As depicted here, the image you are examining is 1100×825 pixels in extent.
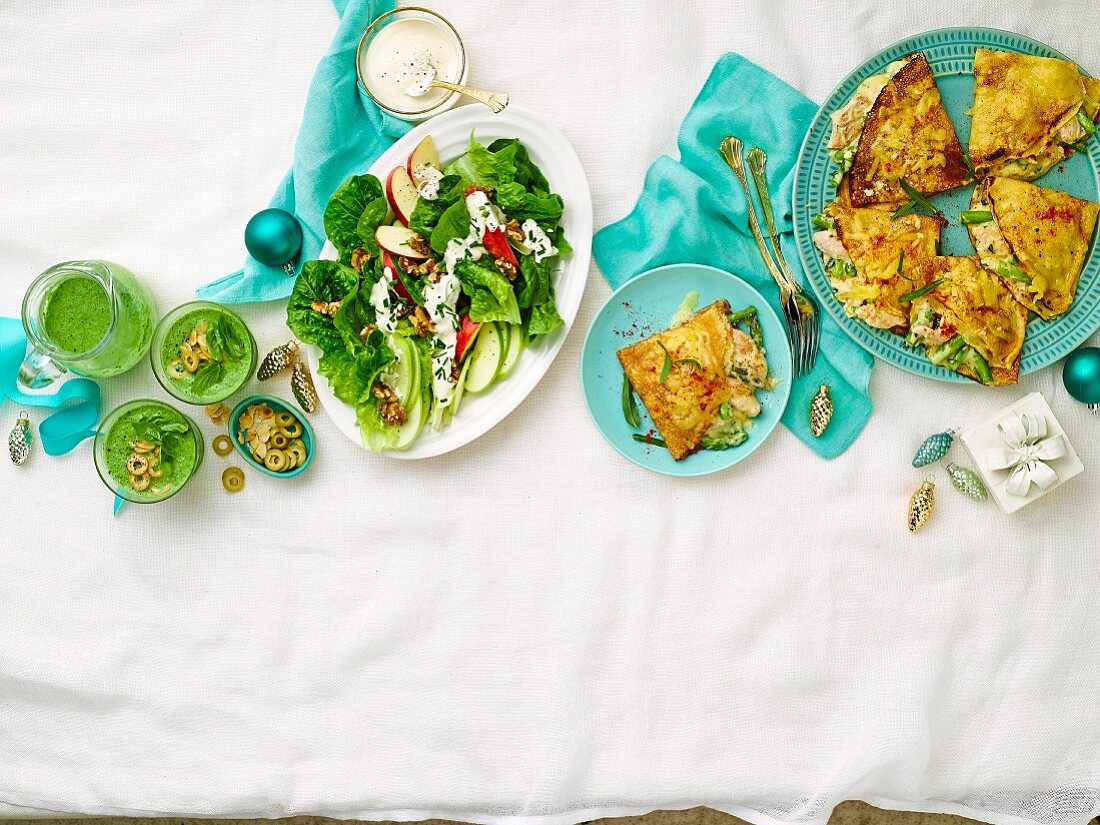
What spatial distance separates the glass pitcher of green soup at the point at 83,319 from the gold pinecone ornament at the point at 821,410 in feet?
4.68

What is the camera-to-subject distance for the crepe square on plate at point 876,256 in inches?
65.5

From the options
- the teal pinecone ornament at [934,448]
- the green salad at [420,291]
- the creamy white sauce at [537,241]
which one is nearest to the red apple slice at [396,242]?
the green salad at [420,291]

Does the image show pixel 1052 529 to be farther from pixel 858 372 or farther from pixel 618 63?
pixel 618 63

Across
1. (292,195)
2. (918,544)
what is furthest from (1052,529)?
(292,195)

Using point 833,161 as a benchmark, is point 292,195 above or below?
below

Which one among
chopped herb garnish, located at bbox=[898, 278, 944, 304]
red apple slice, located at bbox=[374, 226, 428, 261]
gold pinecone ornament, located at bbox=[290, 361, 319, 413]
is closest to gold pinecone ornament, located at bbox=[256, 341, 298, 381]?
gold pinecone ornament, located at bbox=[290, 361, 319, 413]

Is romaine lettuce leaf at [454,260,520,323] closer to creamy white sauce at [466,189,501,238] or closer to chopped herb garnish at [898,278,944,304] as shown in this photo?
creamy white sauce at [466,189,501,238]

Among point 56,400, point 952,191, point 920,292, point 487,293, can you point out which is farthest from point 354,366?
point 952,191

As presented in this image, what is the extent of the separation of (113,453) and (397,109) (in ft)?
3.04

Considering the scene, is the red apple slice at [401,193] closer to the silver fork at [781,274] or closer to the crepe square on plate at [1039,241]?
the silver fork at [781,274]

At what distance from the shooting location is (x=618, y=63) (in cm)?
179

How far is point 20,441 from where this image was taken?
5.90ft

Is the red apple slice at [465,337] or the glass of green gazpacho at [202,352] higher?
the red apple slice at [465,337]

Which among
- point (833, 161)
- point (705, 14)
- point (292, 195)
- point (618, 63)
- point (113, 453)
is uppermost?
point (705, 14)
